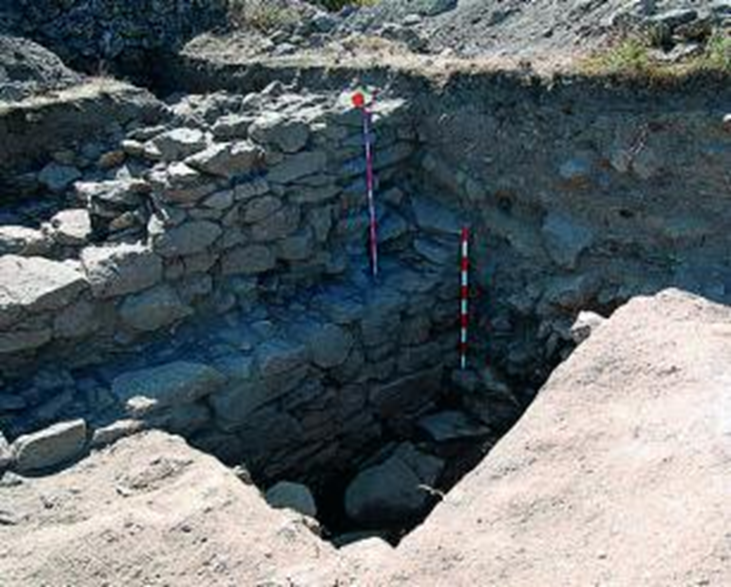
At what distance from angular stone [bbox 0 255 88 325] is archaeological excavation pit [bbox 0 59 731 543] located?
12mm

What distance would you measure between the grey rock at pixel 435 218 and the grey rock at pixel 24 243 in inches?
105

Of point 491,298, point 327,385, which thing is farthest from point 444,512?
point 491,298

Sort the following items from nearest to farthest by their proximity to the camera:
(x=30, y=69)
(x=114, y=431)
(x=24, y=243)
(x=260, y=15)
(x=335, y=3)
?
(x=114, y=431) < (x=24, y=243) < (x=30, y=69) < (x=260, y=15) < (x=335, y=3)

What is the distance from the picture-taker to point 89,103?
6.84 m

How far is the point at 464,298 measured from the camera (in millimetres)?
6344

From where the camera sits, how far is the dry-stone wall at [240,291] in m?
5.10

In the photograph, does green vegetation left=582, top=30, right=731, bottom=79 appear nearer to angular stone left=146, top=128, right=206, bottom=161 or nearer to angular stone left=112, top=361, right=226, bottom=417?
angular stone left=146, top=128, right=206, bottom=161

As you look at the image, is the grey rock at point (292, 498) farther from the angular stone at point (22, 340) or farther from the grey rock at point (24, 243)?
the grey rock at point (24, 243)

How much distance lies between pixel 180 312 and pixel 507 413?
2518 mm

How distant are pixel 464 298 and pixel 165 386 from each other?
7.62 ft

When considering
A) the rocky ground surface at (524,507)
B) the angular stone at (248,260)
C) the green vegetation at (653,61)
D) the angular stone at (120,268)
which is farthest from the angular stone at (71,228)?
the green vegetation at (653,61)

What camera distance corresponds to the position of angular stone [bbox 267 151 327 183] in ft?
19.4

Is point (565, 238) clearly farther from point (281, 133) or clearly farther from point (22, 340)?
point (22, 340)

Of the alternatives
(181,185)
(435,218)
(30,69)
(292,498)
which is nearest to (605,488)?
(292,498)
